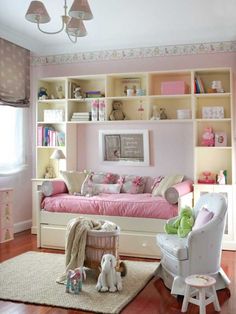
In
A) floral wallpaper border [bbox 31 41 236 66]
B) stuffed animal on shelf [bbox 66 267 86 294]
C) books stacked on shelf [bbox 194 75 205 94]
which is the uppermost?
floral wallpaper border [bbox 31 41 236 66]

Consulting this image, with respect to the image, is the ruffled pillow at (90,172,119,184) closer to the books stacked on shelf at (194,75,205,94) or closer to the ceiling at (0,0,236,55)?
the books stacked on shelf at (194,75,205,94)

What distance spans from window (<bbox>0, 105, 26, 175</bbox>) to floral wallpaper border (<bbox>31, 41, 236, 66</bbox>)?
91cm

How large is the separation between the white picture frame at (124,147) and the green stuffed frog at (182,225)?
6.02 ft

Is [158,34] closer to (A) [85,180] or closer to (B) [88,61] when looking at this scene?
(B) [88,61]

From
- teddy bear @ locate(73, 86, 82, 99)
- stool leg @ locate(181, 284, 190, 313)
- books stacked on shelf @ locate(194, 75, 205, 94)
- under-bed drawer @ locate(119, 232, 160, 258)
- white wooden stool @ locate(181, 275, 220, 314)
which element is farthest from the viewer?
teddy bear @ locate(73, 86, 82, 99)

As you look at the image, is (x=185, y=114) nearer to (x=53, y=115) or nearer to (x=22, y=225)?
(x=53, y=115)

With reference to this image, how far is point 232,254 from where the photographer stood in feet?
15.6

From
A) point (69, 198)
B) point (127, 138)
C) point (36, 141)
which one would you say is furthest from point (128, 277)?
point (36, 141)

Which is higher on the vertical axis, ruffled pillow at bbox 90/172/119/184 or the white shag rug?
ruffled pillow at bbox 90/172/119/184

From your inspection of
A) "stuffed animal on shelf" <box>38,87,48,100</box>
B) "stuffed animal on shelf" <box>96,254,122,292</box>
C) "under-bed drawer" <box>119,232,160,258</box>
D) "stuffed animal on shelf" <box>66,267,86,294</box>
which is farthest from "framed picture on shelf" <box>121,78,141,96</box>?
"stuffed animal on shelf" <box>66,267,86,294</box>

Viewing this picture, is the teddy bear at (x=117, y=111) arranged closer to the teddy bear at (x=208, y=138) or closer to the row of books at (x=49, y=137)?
the row of books at (x=49, y=137)

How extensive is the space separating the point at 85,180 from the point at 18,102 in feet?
4.98

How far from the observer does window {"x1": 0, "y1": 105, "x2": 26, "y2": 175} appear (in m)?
5.62

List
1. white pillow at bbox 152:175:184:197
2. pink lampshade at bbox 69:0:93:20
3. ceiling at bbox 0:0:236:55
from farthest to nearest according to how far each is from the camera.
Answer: white pillow at bbox 152:175:184:197
ceiling at bbox 0:0:236:55
pink lampshade at bbox 69:0:93:20
